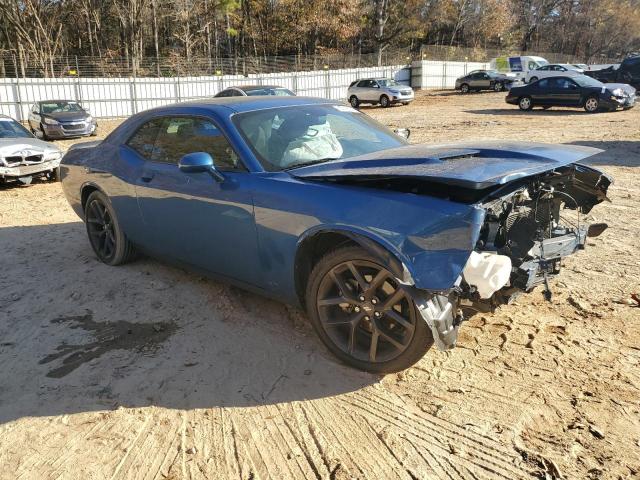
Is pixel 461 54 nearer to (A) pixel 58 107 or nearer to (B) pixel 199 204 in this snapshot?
(A) pixel 58 107

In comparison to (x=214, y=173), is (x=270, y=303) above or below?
below

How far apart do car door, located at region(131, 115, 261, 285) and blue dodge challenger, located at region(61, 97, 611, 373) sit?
14 mm

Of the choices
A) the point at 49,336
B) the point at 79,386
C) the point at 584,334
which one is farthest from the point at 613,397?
the point at 49,336

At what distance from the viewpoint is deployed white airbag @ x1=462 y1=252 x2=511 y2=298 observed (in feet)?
9.53

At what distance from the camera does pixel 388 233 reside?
2.89 metres

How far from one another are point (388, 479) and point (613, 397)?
1.41m

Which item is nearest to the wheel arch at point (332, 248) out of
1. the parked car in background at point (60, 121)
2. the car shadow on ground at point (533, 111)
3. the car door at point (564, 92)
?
the parked car in background at point (60, 121)

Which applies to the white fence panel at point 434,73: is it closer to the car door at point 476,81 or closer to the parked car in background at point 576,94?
the car door at point 476,81

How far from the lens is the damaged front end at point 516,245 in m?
2.93

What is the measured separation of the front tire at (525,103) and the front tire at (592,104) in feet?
7.37

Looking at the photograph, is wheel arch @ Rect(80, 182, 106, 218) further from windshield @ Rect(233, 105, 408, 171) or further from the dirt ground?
windshield @ Rect(233, 105, 408, 171)

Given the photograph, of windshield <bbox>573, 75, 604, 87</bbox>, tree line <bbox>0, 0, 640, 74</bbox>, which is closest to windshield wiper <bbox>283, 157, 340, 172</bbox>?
windshield <bbox>573, 75, 604, 87</bbox>

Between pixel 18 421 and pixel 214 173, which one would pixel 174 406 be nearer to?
pixel 18 421

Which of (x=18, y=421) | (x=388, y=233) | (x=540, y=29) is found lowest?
(x=18, y=421)
